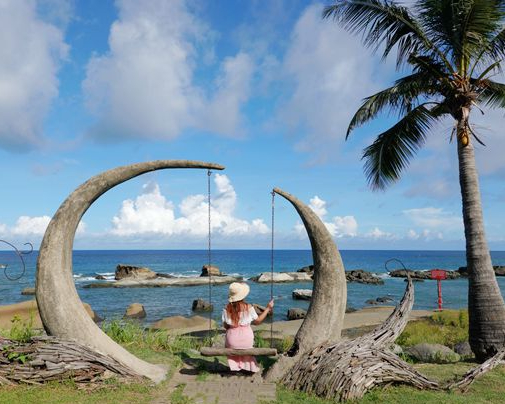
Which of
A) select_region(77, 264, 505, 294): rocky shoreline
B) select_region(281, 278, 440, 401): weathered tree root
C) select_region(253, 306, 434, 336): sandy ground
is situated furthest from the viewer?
select_region(77, 264, 505, 294): rocky shoreline

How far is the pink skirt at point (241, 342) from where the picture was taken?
6.77m

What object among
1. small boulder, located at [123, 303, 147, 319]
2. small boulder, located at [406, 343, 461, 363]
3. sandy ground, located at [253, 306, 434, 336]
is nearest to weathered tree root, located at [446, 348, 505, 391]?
small boulder, located at [406, 343, 461, 363]

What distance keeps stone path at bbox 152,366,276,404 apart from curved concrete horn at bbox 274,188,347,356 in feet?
2.68

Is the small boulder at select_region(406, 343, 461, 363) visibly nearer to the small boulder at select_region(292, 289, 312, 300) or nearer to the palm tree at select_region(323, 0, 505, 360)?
the palm tree at select_region(323, 0, 505, 360)

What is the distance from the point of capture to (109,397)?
19.9 ft

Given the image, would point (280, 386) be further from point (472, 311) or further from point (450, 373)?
point (472, 311)

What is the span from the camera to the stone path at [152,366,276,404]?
6.05 metres

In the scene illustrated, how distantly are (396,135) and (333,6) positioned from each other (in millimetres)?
3183

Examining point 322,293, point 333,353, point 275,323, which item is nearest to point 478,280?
point 322,293

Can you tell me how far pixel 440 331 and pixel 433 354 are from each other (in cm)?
493

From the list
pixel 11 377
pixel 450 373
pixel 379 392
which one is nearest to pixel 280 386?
pixel 379 392

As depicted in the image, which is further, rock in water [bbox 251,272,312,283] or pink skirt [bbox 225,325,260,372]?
rock in water [bbox 251,272,312,283]

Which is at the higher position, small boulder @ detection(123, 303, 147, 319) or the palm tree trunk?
the palm tree trunk

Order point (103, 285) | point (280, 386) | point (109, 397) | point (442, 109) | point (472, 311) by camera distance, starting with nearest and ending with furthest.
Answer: point (109, 397) → point (280, 386) → point (472, 311) → point (442, 109) → point (103, 285)
